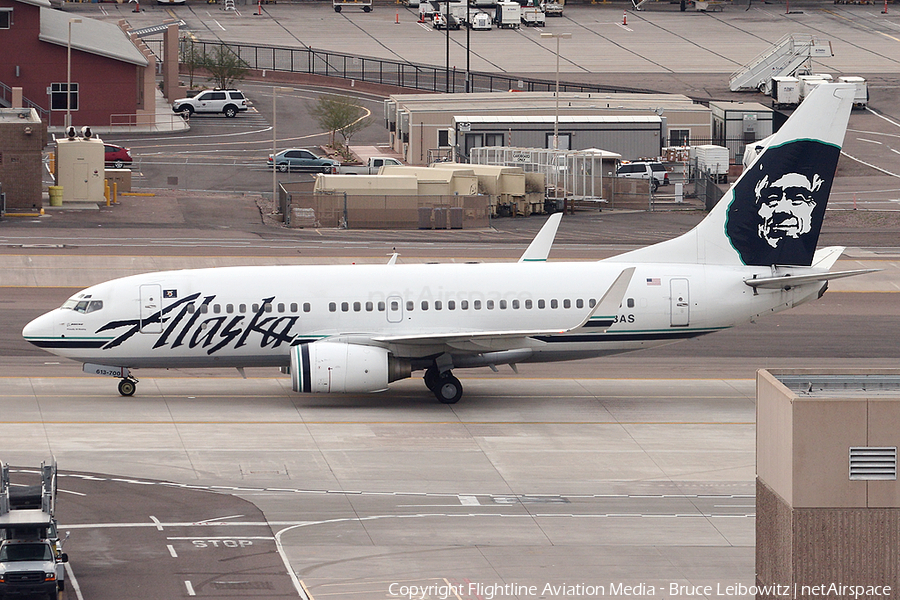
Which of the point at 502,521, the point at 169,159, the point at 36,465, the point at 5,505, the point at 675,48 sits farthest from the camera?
the point at 675,48

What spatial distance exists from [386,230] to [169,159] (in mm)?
28398

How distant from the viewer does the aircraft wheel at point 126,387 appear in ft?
150

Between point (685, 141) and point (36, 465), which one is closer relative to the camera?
point (36, 465)

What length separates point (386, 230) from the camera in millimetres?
82000

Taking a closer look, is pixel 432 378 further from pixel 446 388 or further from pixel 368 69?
pixel 368 69

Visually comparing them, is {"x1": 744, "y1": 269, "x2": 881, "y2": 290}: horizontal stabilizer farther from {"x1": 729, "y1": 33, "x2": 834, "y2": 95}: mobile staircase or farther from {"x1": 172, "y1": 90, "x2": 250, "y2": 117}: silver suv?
{"x1": 729, "y1": 33, "x2": 834, "y2": 95}: mobile staircase

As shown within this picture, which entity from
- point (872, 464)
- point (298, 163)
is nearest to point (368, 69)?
point (298, 163)

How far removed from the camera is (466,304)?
45094 millimetres

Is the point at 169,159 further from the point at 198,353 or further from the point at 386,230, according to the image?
the point at 198,353

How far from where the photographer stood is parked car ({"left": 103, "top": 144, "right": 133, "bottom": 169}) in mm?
99250

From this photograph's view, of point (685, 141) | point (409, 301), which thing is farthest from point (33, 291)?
point (685, 141)

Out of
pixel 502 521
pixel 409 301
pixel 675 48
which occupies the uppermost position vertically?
pixel 675 48

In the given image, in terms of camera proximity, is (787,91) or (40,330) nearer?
(40,330)

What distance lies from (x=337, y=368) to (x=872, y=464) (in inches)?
901
